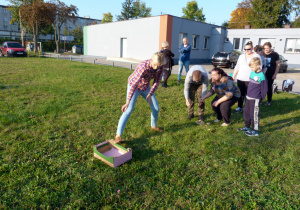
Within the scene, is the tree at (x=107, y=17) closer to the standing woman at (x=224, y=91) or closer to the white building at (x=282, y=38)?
the white building at (x=282, y=38)

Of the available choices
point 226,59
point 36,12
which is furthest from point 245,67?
point 36,12

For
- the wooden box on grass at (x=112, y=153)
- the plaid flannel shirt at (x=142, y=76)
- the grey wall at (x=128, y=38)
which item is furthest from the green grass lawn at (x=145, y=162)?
the grey wall at (x=128, y=38)

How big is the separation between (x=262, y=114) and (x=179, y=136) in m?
2.92

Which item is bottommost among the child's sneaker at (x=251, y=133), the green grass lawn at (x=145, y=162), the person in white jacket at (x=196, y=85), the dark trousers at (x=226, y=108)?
the green grass lawn at (x=145, y=162)

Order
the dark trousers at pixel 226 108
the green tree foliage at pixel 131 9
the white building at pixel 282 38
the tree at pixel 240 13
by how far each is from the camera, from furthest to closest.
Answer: the green tree foliage at pixel 131 9 → the tree at pixel 240 13 → the white building at pixel 282 38 → the dark trousers at pixel 226 108

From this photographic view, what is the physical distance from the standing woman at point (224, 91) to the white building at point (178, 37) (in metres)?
17.4

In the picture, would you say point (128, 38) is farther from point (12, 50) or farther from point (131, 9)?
point (131, 9)

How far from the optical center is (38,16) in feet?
107

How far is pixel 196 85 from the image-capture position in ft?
16.5

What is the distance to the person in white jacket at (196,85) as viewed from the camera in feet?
14.5

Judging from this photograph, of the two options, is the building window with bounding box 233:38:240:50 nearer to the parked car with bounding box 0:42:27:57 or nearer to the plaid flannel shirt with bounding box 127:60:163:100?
the parked car with bounding box 0:42:27:57

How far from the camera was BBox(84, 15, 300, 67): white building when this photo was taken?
22047 mm

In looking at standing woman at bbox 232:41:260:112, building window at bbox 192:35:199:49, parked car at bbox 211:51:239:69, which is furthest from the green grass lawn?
building window at bbox 192:35:199:49

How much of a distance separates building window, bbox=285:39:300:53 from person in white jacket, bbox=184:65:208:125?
23.8 metres
